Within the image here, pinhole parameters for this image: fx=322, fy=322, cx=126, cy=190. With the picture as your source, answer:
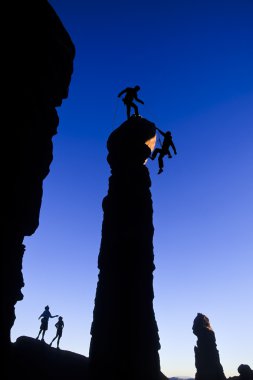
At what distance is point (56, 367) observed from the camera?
1752cm

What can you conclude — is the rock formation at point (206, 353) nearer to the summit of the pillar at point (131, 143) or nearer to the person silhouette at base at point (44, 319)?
the person silhouette at base at point (44, 319)

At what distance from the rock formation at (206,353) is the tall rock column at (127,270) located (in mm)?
27613

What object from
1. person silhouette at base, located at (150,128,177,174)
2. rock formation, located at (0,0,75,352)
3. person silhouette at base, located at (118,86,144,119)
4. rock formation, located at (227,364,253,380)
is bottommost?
rock formation, located at (227,364,253,380)

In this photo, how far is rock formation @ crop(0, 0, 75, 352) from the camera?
2.73 meters

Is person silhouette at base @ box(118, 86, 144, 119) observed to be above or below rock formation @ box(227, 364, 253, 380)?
above

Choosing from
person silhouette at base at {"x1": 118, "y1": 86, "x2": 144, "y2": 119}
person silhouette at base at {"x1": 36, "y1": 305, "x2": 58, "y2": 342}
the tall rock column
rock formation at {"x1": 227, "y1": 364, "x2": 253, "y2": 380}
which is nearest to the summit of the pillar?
the tall rock column

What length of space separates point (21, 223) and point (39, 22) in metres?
1.93

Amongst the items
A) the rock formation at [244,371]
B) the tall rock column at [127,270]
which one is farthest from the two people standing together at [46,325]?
the rock formation at [244,371]

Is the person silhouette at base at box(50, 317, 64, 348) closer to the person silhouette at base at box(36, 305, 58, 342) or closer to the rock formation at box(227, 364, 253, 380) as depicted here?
the person silhouette at base at box(36, 305, 58, 342)

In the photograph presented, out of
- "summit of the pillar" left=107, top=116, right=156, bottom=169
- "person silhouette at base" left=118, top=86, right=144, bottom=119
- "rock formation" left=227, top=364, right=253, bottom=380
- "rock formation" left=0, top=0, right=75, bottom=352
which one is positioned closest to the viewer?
"rock formation" left=0, top=0, right=75, bottom=352

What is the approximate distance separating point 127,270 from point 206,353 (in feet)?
94.2

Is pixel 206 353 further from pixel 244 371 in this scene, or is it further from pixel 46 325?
A: pixel 46 325

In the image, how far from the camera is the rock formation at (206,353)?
34094 mm

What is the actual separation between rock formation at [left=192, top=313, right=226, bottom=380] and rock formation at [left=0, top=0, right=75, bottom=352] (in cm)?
3692
